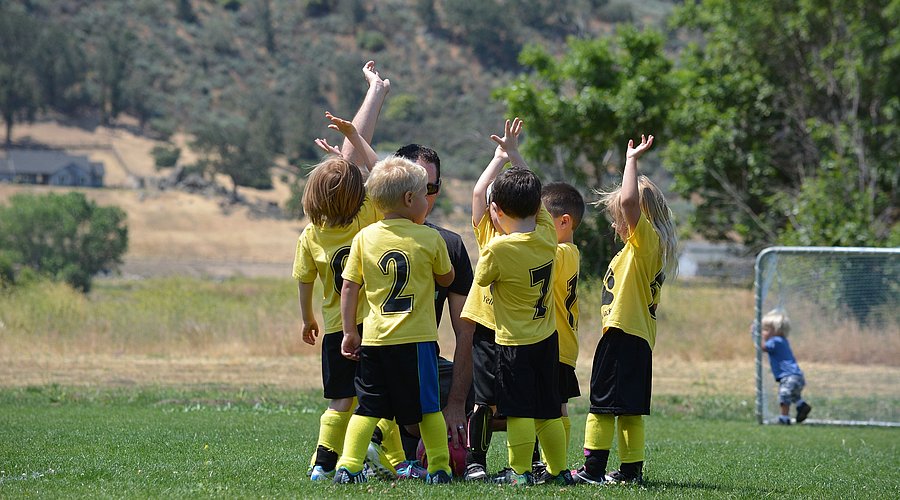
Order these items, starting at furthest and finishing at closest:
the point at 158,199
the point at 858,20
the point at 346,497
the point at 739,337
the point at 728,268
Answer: the point at 158,199 < the point at 728,268 < the point at 858,20 < the point at 739,337 < the point at 346,497

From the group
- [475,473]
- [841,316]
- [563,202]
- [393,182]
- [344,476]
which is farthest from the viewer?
[841,316]

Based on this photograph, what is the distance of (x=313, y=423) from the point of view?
10531mm

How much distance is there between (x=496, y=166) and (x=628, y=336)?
132cm

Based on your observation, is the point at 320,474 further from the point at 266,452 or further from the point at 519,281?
the point at 266,452

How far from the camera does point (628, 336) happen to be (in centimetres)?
621

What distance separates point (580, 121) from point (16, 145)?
253 ft

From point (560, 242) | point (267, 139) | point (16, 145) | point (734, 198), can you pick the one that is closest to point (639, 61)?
point (734, 198)

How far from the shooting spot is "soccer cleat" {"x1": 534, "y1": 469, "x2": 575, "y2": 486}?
6047 millimetres

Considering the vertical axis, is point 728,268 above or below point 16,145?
below

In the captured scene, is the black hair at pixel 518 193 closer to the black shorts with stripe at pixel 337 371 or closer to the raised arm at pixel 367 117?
the raised arm at pixel 367 117

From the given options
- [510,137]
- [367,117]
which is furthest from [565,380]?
[367,117]

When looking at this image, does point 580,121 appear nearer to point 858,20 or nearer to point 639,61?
point 639,61

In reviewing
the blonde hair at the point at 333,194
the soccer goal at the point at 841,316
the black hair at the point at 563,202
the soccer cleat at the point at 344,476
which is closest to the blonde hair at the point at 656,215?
the black hair at the point at 563,202

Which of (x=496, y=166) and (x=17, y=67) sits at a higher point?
(x=17, y=67)
